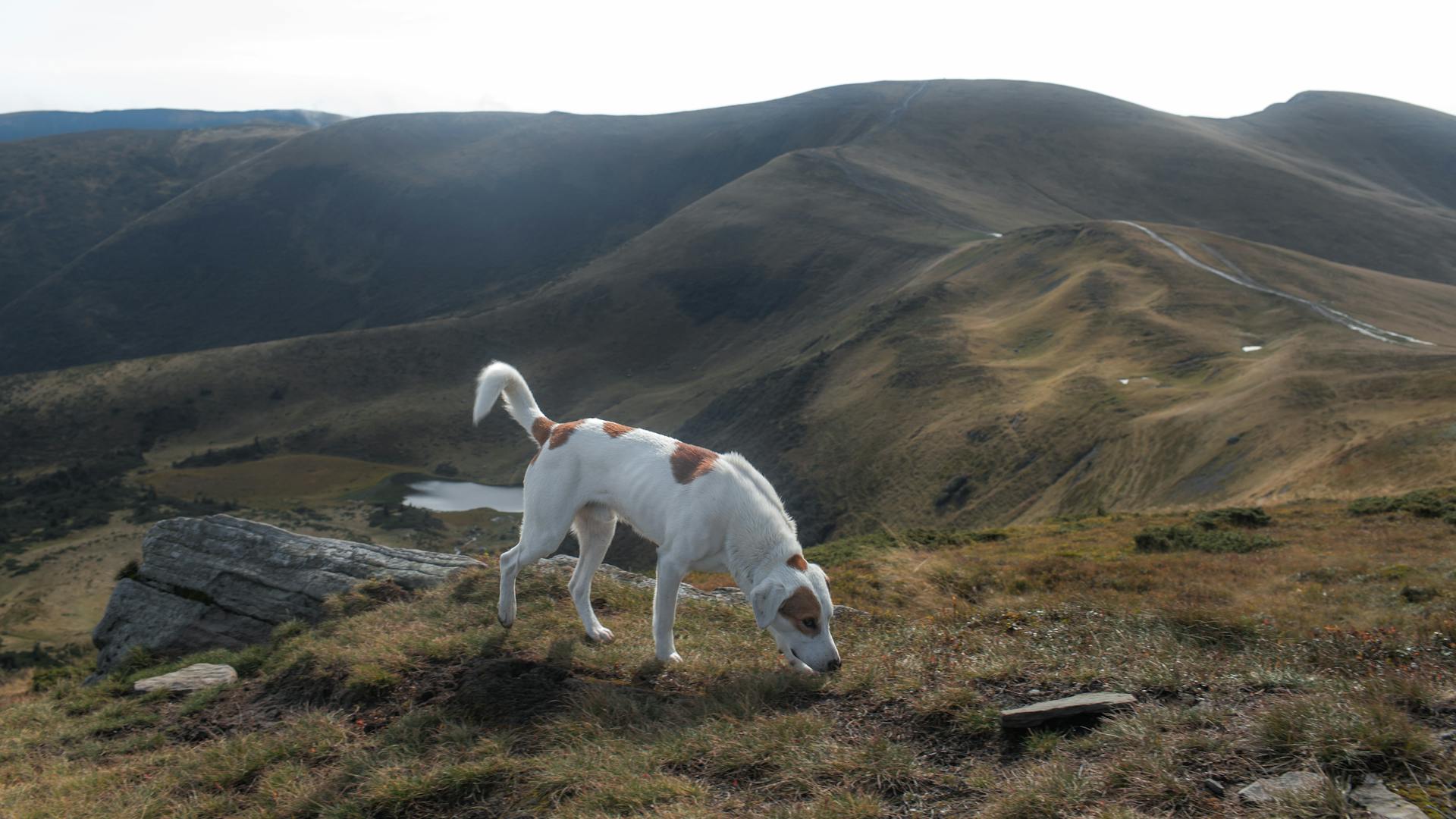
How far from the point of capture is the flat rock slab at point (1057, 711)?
18.7 feet

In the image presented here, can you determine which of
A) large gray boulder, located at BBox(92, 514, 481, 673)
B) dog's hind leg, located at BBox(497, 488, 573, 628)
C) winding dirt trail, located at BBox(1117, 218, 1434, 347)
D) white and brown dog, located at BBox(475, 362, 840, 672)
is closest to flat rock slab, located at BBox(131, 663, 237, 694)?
large gray boulder, located at BBox(92, 514, 481, 673)

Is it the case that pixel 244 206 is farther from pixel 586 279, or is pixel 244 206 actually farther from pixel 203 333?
pixel 586 279

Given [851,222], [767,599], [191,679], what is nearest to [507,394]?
[767,599]

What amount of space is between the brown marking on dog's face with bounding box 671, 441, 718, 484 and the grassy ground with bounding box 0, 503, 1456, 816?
1.64 metres

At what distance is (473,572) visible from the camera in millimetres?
10945

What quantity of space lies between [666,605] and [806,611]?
1.28 meters

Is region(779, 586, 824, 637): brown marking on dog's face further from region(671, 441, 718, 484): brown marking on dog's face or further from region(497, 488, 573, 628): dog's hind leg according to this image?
region(497, 488, 573, 628): dog's hind leg

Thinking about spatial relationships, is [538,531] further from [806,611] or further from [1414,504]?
[1414,504]

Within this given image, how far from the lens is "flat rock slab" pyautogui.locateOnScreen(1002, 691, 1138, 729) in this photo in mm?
5688

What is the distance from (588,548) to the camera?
8.80 meters

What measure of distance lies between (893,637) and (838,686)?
1762 millimetres

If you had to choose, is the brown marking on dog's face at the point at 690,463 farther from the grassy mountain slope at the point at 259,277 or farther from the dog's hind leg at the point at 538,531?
the grassy mountain slope at the point at 259,277

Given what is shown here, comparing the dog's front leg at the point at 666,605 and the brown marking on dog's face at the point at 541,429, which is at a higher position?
the brown marking on dog's face at the point at 541,429

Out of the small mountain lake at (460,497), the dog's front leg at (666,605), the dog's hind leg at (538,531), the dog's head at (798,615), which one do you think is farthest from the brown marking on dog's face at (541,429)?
the small mountain lake at (460,497)
